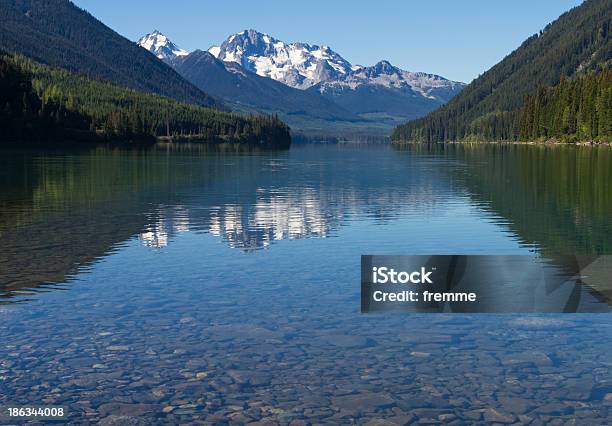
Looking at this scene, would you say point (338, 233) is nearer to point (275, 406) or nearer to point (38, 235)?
point (38, 235)

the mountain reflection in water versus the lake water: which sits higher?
the mountain reflection in water

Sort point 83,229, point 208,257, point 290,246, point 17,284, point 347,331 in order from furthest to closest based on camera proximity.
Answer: point 83,229 < point 290,246 < point 208,257 < point 17,284 < point 347,331

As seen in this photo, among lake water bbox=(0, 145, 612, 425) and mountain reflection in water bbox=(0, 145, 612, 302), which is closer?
lake water bbox=(0, 145, 612, 425)

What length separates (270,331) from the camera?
20.9 m

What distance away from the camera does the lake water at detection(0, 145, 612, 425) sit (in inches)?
615

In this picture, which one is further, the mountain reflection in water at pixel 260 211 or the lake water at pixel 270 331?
the mountain reflection in water at pixel 260 211

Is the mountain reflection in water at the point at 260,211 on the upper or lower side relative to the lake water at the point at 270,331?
upper

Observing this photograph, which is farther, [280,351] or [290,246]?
[290,246]

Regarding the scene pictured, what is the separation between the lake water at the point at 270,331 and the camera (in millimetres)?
15625

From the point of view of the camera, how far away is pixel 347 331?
20875 millimetres

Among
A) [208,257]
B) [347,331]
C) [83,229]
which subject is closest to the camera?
[347,331]

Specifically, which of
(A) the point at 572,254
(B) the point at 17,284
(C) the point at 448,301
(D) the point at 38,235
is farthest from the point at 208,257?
(A) the point at 572,254

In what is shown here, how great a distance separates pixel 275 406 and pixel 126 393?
11.3 ft

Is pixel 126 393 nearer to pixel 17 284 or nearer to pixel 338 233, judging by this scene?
pixel 17 284
